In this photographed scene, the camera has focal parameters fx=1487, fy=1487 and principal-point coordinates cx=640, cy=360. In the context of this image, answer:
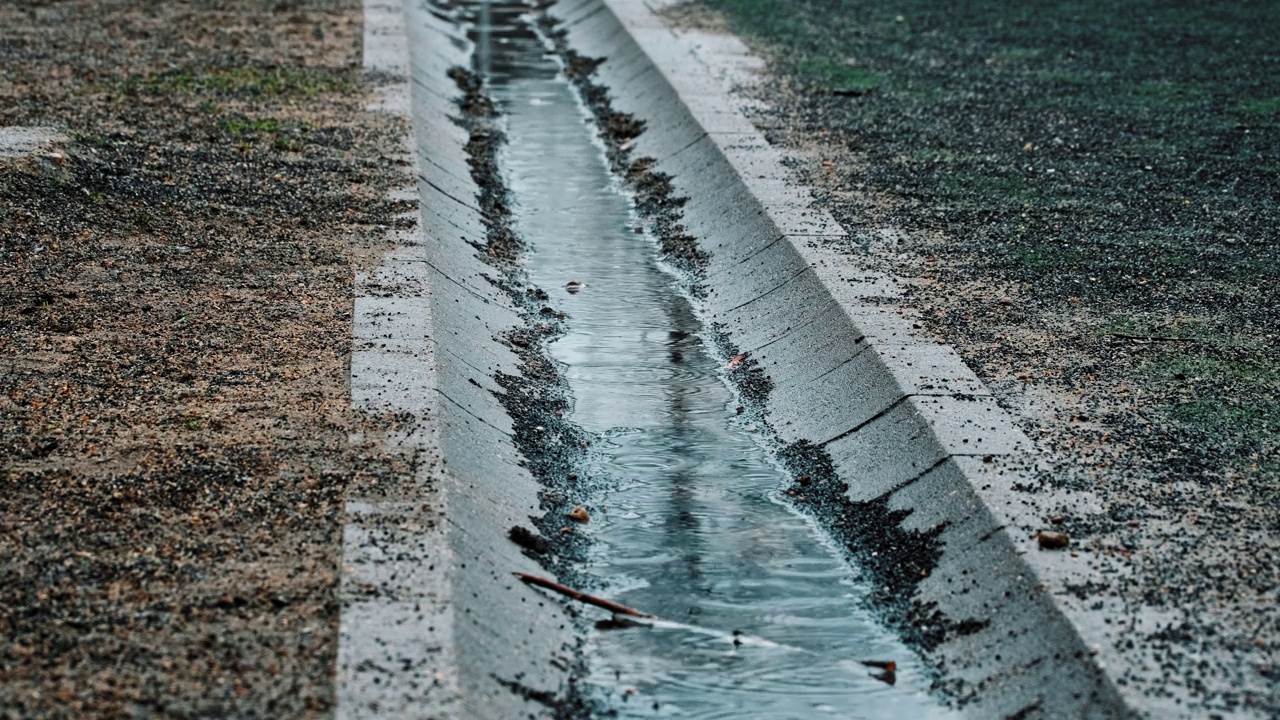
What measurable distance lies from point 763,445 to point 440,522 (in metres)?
1.80

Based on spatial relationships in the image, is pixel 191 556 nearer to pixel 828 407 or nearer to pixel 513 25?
pixel 828 407

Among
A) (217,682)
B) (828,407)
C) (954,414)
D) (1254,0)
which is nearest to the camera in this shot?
(217,682)

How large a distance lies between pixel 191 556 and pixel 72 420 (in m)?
1.11

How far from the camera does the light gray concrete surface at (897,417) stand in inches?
154

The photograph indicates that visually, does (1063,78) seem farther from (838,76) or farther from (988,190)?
(988,190)

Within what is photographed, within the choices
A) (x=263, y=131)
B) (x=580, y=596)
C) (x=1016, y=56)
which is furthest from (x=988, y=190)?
(x=580, y=596)

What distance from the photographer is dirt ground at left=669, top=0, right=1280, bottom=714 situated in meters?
4.19

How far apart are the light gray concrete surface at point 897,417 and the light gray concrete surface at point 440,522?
113 cm

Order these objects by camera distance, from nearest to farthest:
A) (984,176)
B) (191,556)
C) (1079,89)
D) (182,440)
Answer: (191,556), (182,440), (984,176), (1079,89)

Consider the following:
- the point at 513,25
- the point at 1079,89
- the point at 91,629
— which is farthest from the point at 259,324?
the point at 513,25

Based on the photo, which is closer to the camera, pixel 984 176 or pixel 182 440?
pixel 182 440

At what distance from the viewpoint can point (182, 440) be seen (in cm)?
474

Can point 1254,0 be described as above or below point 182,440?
above

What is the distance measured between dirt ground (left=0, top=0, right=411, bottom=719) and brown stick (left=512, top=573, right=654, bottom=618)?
0.59 meters
